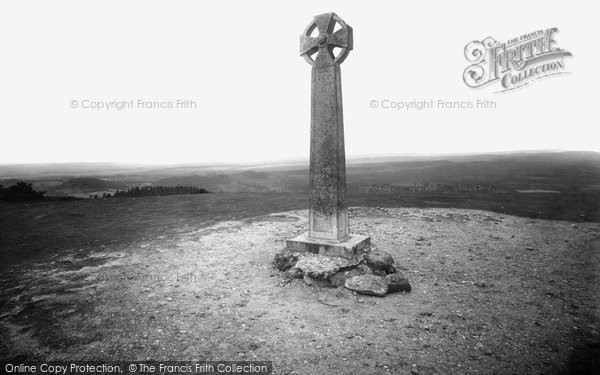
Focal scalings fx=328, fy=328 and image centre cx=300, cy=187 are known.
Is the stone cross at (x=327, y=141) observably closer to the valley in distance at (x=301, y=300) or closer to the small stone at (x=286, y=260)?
the small stone at (x=286, y=260)

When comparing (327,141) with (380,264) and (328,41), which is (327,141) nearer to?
(328,41)

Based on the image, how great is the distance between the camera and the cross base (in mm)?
5637

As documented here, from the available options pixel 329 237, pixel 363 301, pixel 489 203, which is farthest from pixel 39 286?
pixel 489 203

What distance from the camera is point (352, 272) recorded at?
17.7 feet

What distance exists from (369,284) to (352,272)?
39 cm

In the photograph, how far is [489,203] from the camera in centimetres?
1268

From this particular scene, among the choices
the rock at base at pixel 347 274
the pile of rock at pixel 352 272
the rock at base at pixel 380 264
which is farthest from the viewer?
the rock at base at pixel 380 264

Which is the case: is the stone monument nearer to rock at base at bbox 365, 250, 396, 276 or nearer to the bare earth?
rock at base at bbox 365, 250, 396, 276

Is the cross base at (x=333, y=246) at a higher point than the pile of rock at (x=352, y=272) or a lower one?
higher

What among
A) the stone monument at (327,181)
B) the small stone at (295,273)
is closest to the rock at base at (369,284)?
the stone monument at (327,181)

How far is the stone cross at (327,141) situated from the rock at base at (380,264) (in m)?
0.30

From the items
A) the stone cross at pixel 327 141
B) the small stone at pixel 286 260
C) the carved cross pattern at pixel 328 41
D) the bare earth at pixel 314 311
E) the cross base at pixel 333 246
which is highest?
the carved cross pattern at pixel 328 41

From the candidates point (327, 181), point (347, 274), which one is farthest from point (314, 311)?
point (327, 181)

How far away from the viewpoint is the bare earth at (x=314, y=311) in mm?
3639
